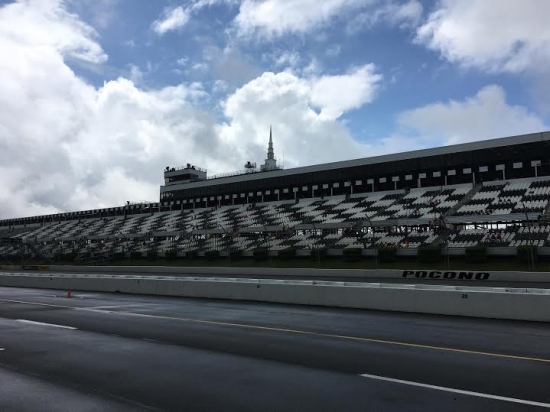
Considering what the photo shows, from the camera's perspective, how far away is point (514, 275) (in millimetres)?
31969

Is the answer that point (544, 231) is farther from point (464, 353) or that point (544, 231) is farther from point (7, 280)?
point (7, 280)

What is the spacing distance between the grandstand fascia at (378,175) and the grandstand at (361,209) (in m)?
0.12

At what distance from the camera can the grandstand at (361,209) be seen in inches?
1790

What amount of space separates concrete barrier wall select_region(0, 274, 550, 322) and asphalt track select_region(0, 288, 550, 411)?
815mm

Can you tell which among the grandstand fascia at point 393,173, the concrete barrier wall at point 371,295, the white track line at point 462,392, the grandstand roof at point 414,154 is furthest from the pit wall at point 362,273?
the grandstand roof at point 414,154

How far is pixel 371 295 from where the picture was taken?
58.9ft

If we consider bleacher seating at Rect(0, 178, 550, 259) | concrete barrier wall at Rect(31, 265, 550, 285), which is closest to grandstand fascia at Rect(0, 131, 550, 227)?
bleacher seating at Rect(0, 178, 550, 259)

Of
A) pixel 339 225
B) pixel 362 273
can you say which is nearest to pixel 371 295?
pixel 362 273

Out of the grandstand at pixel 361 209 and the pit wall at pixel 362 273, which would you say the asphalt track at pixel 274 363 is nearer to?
the pit wall at pixel 362 273

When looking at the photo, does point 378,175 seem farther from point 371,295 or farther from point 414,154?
point 371,295

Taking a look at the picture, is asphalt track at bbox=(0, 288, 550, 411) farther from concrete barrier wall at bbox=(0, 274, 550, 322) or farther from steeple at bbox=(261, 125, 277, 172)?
steeple at bbox=(261, 125, 277, 172)

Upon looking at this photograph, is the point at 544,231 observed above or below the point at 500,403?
above

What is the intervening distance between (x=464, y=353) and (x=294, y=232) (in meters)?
48.0

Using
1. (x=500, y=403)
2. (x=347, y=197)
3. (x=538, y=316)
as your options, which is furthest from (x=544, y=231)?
(x=500, y=403)
